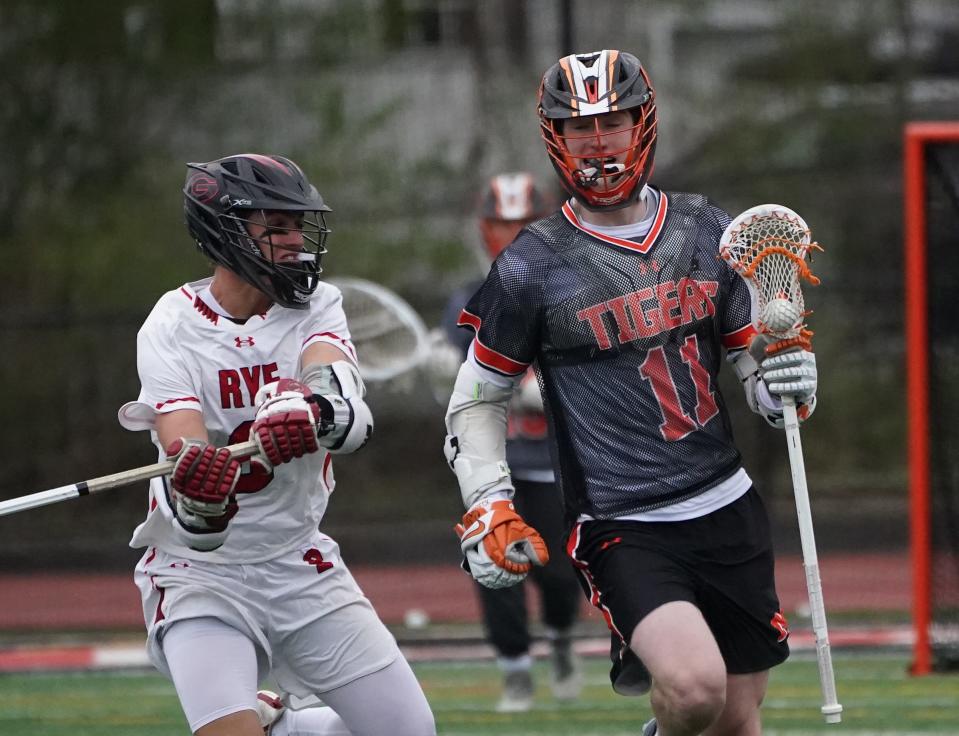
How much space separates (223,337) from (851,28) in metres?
11.2

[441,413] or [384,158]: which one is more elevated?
[384,158]

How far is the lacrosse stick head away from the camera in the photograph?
15.9 ft

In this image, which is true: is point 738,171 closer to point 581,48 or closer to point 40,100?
point 581,48

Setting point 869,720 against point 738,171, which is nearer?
point 869,720

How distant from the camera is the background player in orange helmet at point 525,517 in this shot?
25.8ft

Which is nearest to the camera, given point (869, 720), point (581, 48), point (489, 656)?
point (869, 720)

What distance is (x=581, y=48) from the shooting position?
13.3 metres

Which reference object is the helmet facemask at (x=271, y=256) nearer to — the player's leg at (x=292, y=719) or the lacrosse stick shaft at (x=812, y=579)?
the player's leg at (x=292, y=719)

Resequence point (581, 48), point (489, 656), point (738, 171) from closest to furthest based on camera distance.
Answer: point (489, 656), point (581, 48), point (738, 171)

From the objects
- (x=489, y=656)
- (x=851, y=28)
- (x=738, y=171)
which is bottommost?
(x=489, y=656)

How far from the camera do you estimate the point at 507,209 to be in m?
8.33

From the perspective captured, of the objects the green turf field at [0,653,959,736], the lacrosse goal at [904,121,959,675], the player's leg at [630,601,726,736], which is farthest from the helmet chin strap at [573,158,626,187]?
the lacrosse goal at [904,121,959,675]

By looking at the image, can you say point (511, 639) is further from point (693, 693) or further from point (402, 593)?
point (402, 593)

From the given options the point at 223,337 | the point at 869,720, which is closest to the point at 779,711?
the point at 869,720
